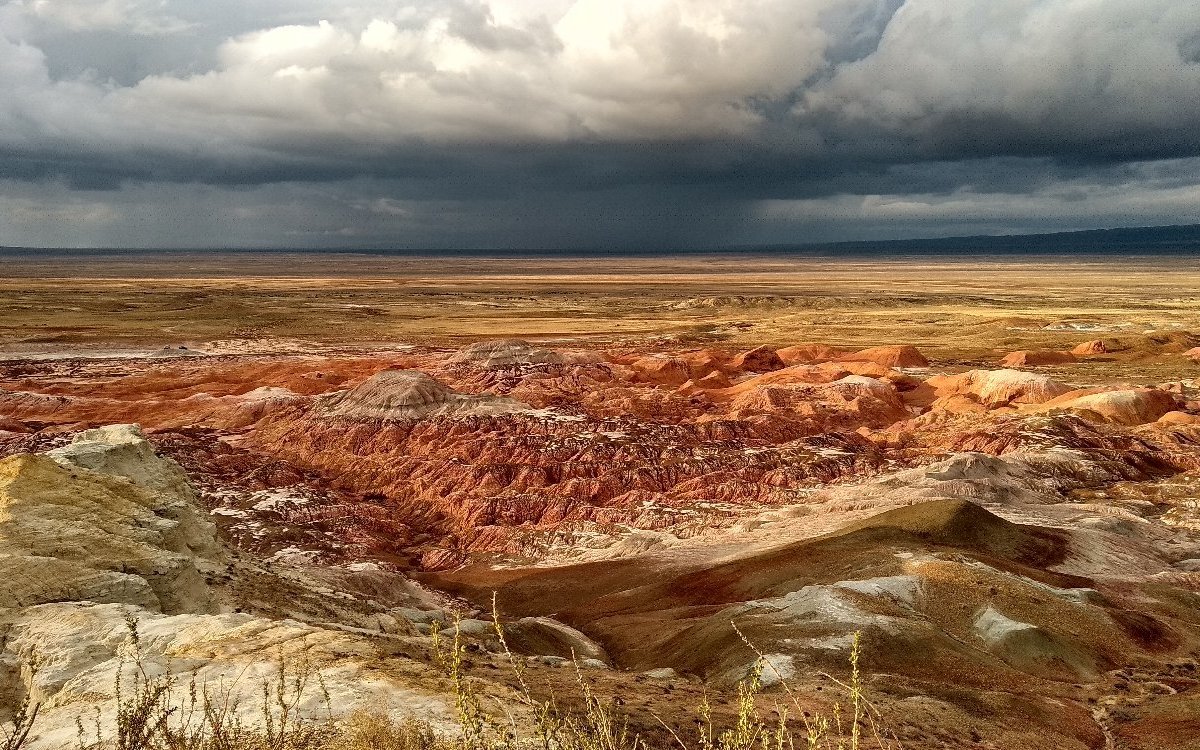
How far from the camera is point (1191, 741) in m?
17.5

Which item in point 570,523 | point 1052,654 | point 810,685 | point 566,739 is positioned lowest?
point 570,523

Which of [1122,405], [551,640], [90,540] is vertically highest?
[90,540]

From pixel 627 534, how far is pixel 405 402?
946 inches

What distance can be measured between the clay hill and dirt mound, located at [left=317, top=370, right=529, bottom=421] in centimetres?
26

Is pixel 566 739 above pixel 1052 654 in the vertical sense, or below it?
above

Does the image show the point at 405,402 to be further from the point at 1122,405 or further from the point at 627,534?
the point at 1122,405

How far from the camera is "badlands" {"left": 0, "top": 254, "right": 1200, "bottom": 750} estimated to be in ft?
47.8

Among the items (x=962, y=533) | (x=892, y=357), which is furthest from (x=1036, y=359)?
(x=962, y=533)

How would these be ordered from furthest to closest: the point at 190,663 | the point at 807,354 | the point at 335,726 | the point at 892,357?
the point at 807,354 < the point at 892,357 < the point at 190,663 < the point at 335,726

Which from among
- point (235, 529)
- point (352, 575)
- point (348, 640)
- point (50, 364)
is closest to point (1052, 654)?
point (348, 640)

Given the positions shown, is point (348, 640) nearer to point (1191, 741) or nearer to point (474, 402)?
point (1191, 741)

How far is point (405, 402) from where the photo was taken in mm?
58500

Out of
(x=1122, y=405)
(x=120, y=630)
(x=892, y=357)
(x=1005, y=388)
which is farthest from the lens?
(x=892, y=357)

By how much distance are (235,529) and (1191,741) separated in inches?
1556
